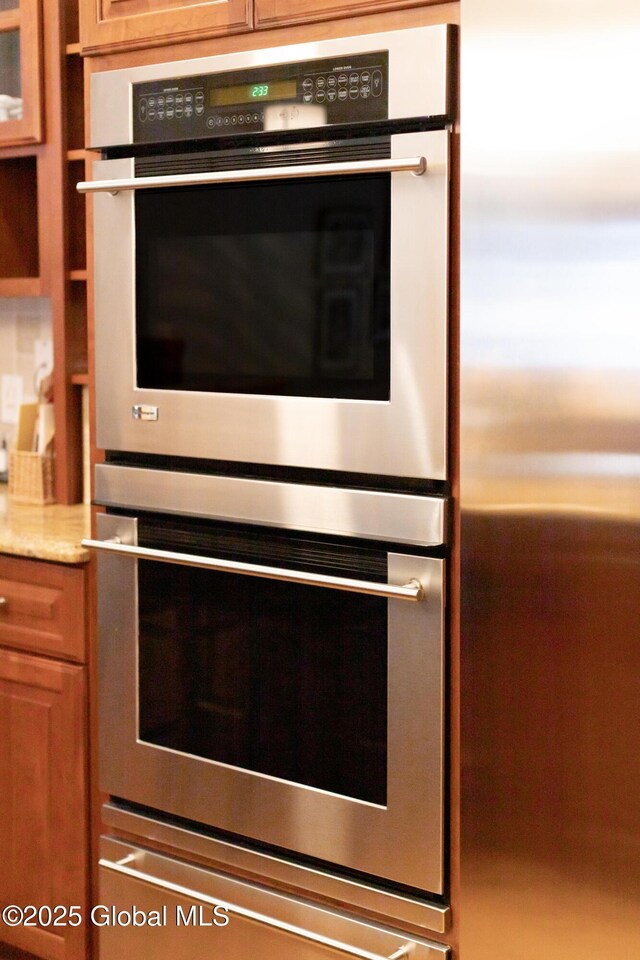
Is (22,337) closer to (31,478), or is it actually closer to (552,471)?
(31,478)

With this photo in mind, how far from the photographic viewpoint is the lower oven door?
1.63m

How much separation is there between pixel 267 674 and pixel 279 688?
0.03 meters

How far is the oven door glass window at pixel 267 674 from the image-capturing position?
1683 millimetres

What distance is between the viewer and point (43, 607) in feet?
6.91

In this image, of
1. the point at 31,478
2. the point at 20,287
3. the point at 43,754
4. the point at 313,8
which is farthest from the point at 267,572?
the point at 20,287

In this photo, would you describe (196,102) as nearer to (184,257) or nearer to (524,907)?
(184,257)

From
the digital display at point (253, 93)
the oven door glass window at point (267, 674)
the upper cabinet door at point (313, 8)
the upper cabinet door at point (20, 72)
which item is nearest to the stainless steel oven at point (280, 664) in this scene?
the oven door glass window at point (267, 674)

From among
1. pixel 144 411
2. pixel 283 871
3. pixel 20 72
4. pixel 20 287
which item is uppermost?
pixel 20 72

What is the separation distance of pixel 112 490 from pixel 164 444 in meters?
0.15

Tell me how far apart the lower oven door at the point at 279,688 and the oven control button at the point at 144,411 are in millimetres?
173

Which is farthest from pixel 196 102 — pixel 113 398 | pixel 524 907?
pixel 524 907

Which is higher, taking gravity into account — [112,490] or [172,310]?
[172,310]

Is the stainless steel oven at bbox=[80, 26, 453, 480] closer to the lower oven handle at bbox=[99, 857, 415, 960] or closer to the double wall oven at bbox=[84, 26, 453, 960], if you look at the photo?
the double wall oven at bbox=[84, 26, 453, 960]

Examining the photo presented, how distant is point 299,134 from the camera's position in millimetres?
1652
